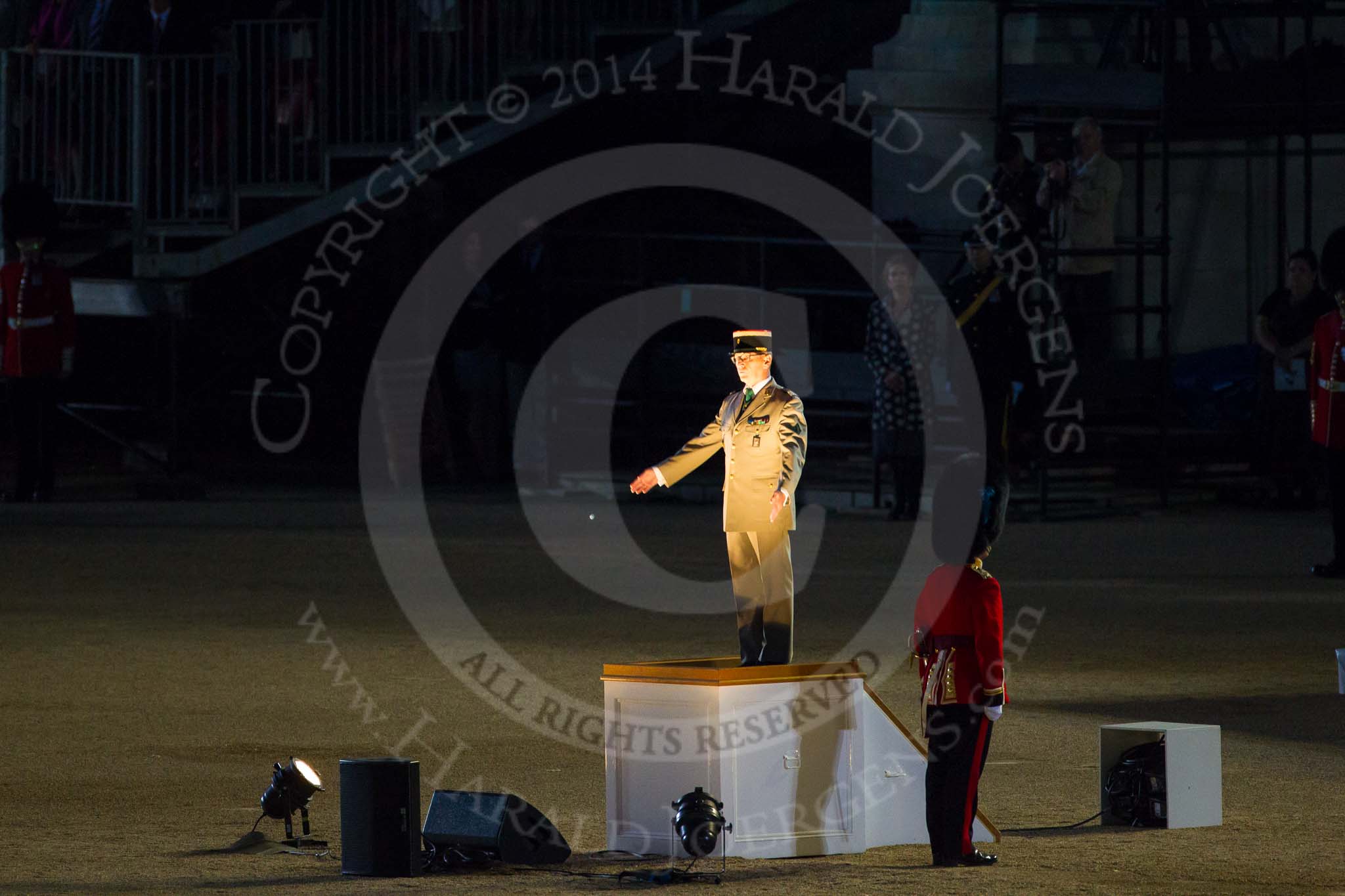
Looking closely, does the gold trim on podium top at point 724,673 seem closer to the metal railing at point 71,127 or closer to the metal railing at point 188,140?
the metal railing at point 188,140

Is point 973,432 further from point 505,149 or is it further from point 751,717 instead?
point 751,717

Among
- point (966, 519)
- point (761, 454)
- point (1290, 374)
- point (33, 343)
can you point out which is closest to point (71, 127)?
point (33, 343)

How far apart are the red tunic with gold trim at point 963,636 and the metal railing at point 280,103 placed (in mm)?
14015

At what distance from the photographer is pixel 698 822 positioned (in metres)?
7.88

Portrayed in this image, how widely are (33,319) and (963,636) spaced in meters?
13.1

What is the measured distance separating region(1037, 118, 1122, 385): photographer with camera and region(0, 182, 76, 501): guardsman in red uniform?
26.1 feet

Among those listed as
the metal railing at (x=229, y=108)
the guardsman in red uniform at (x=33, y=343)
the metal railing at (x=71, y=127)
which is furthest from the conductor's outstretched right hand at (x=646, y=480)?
the metal railing at (x=71, y=127)

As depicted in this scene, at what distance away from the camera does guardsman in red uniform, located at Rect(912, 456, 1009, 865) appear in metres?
8.11

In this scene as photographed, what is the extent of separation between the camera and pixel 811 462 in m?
21.8

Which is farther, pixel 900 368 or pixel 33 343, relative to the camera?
pixel 33 343

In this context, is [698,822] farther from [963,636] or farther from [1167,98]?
[1167,98]

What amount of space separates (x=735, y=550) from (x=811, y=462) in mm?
13010

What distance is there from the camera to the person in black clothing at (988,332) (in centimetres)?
1866

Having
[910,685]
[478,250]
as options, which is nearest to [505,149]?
[478,250]
